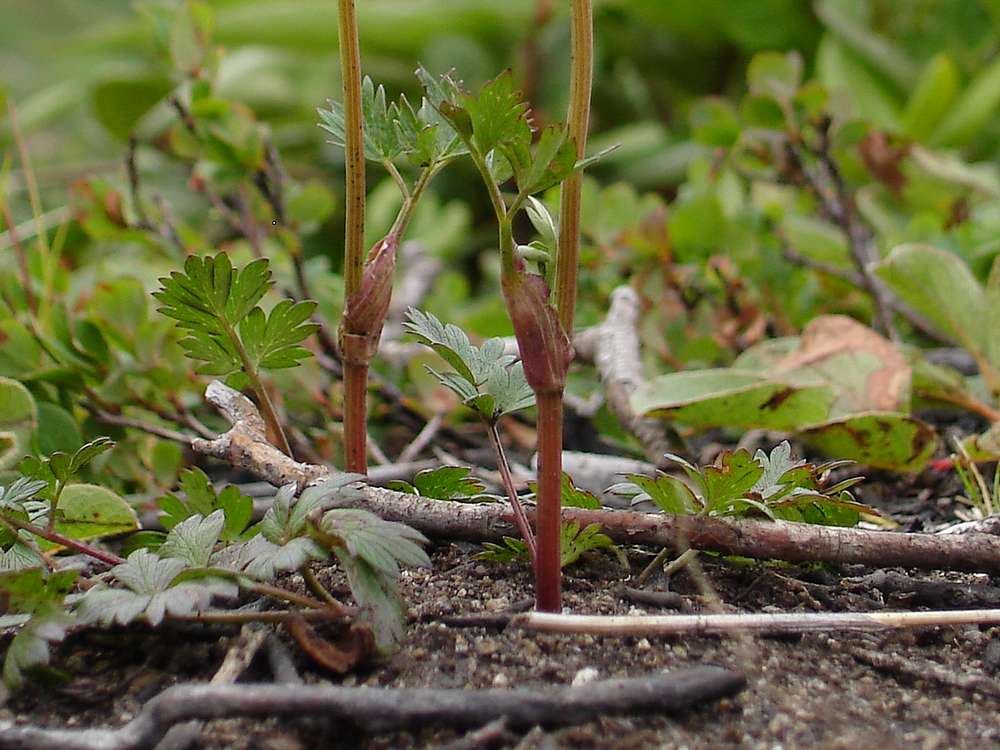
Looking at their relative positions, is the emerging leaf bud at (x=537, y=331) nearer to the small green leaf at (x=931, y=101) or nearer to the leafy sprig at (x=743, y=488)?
the leafy sprig at (x=743, y=488)

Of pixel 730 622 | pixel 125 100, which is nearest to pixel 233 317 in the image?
pixel 730 622

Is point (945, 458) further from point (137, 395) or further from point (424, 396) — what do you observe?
point (137, 395)

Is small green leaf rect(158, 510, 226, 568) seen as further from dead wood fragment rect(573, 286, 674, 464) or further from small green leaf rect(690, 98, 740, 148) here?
small green leaf rect(690, 98, 740, 148)

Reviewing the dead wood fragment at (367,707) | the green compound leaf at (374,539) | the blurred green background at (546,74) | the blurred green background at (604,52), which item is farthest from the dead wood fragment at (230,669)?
the blurred green background at (604,52)

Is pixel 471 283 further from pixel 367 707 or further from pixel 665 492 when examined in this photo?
pixel 367 707

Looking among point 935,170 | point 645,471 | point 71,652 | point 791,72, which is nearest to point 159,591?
point 71,652

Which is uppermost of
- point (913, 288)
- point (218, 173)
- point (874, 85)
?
point (874, 85)

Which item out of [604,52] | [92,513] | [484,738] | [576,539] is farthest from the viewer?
[604,52]
